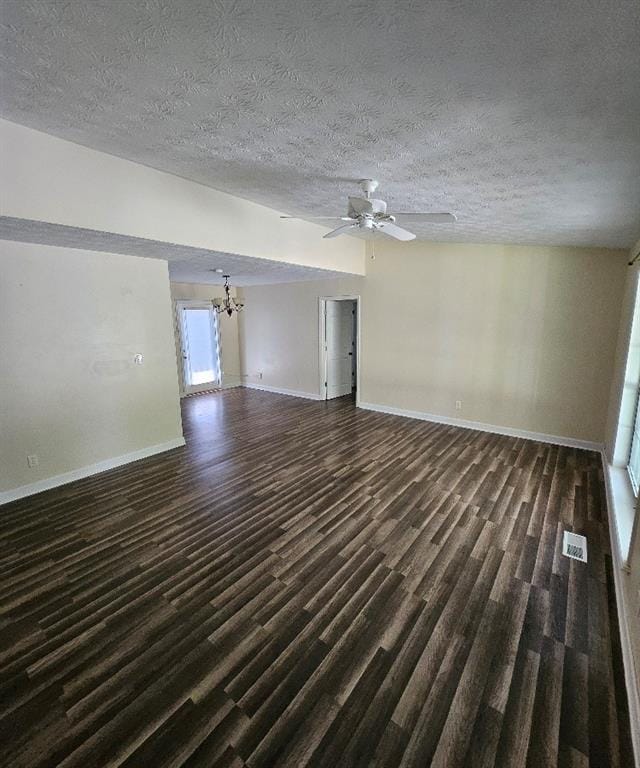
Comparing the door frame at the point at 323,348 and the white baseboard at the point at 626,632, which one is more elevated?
the door frame at the point at 323,348

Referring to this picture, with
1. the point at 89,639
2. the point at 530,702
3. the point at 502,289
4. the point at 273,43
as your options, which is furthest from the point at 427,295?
the point at 89,639

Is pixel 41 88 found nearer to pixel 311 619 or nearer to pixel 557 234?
pixel 311 619

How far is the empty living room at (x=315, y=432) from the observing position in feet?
4.50

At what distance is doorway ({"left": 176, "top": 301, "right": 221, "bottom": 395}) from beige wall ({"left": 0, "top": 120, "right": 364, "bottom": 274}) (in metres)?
4.40

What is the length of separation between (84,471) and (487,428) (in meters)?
5.56

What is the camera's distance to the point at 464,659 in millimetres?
1776

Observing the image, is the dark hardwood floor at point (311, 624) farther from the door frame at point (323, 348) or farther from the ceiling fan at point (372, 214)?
the door frame at point (323, 348)

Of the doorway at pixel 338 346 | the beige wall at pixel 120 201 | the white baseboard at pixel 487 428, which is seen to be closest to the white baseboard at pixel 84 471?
the beige wall at pixel 120 201

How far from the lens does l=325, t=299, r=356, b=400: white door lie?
278 inches

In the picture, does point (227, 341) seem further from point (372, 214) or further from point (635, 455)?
point (635, 455)

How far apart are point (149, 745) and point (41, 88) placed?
10.4ft

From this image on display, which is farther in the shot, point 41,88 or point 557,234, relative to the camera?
point 557,234

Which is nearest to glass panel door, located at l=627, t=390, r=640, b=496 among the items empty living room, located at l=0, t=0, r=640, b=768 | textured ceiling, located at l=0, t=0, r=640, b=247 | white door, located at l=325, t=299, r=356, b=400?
empty living room, located at l=0, t=0, r=640, b=768

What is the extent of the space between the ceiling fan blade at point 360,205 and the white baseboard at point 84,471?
12.5ft
